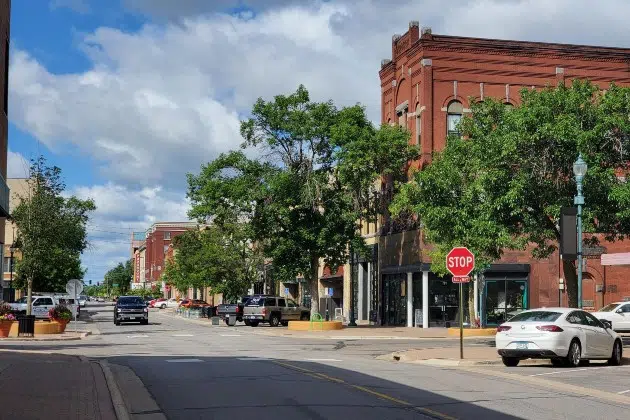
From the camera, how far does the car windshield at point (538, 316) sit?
21547 millimetres

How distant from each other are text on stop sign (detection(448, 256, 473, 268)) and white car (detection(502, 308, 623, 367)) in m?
2.57

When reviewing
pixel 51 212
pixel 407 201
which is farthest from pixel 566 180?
pixel 51 212

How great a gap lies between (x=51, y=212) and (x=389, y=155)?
18643mm

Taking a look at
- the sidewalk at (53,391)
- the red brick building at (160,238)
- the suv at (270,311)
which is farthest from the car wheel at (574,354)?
the red brick building at (160,238)

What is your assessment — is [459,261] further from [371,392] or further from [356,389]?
[371,392]

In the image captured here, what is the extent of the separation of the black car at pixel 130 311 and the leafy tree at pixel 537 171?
29.4 metres

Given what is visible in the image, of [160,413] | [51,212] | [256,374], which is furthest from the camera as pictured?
[51,212]

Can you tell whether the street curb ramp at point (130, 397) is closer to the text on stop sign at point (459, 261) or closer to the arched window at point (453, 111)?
the text on stop sign at point (459, 261)

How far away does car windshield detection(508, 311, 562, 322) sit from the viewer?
70.7 ft

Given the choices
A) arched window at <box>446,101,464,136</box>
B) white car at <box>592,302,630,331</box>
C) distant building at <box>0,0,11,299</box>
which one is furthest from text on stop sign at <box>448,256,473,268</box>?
arched window at <box>446,101,464,136</box>

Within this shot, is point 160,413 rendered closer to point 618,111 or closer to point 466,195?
point 466,195

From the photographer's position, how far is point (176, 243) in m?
85.8

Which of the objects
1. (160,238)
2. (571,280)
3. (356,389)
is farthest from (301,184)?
(160,238)

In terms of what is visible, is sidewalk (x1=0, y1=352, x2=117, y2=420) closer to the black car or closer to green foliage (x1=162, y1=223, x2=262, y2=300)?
the black car
